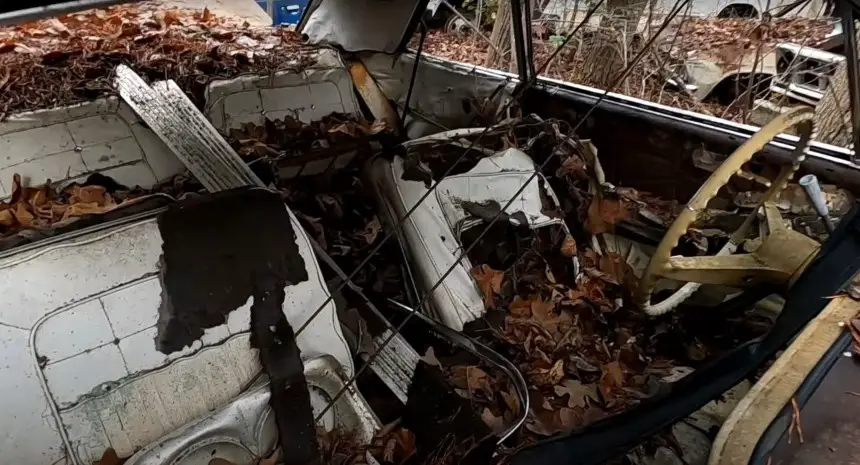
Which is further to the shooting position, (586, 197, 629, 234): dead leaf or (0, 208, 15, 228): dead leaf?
(586, 197, 629, 234): dead leaf

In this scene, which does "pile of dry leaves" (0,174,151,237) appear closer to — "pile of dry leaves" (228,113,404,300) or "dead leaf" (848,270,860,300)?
"pile of dry leaves" (228,113,404,300)

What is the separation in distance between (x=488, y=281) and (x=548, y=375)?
396 millimetres

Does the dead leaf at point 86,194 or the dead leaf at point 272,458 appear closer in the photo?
the dead leaf at point 272,458

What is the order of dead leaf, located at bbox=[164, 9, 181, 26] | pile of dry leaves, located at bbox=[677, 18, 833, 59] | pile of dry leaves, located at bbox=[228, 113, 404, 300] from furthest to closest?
1. pile of dry leaves, located at bbox=[677, 18, 833, 59]
2. dead leaf, located at bbox=[164, 9, 181, 26]
3. pile of dry leaves, located at bbox=[228, 113, 404, 300]

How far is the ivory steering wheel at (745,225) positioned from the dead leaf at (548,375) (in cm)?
36

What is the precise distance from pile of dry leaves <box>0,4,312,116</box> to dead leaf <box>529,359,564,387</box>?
1.88 meters

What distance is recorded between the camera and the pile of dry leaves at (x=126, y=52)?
2.64 meters

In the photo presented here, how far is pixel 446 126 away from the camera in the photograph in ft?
10.9

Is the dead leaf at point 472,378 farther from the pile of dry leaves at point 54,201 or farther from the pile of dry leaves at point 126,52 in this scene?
the pile of dry leaves at point 126,52

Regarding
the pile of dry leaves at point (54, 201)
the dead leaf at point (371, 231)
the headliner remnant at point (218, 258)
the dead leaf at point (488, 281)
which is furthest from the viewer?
the dead leaf at point (371, 231)

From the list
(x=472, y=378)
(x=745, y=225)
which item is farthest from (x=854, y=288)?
(x=472, y=378)

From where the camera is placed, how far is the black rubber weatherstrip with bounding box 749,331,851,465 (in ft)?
4.46

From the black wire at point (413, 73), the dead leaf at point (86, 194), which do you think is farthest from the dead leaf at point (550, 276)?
the dead leaf at point (86, 194)

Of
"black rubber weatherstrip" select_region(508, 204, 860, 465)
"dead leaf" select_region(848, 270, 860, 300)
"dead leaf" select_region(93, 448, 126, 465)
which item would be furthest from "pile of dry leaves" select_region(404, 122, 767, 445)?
"dead leaf" select_region(93, 448, 126, 465)
